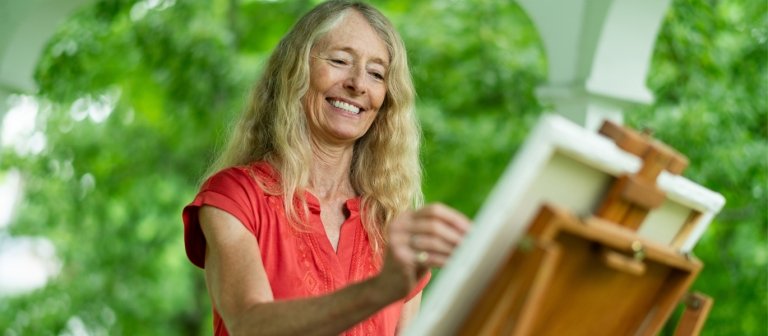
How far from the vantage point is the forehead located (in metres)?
2.51

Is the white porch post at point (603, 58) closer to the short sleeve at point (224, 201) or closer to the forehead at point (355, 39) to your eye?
the forehead at point (355, 39)

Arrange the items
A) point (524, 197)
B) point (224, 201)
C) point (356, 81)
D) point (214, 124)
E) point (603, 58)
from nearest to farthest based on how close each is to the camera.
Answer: point (524, 197) → point (224, 201) → point (356, 81) → point (603, 58) → point (214, 124)

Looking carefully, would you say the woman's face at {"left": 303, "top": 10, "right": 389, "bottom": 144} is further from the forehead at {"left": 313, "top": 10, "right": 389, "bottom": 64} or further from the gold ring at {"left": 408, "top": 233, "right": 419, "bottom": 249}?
the gold ring at {"left": 408, "top": 233, "right": 419, "bottom": 249}

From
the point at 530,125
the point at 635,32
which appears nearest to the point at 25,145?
the point at 530,125

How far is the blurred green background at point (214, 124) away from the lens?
21.8 ft

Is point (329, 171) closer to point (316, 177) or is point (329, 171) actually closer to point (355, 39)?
point (316, 177)

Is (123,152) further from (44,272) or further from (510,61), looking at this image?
(510,61)

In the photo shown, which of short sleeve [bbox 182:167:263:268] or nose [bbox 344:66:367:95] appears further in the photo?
nose [bbox 344:66:367:95]

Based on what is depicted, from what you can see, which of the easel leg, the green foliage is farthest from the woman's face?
the green foliage

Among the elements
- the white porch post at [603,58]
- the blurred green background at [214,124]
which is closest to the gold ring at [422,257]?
the white porch post at [603,58]

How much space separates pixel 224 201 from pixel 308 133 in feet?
1.22

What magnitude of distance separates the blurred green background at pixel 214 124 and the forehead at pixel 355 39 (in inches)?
158

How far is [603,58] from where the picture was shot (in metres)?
4.57

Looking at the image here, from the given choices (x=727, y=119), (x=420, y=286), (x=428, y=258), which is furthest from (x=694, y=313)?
(x=727, y=119)
